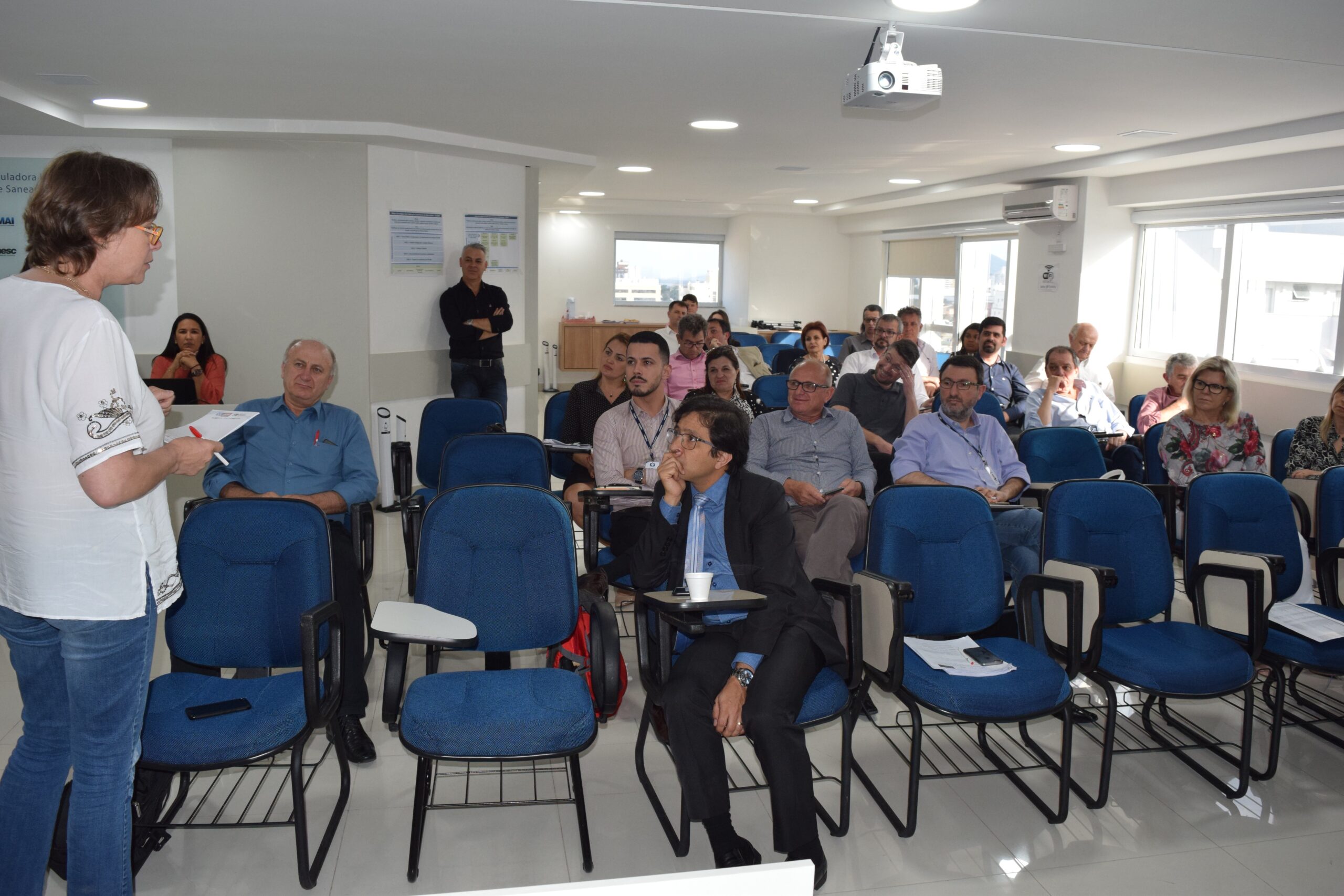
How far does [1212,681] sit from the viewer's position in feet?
9.66

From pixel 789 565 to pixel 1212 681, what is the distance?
140 centimetres

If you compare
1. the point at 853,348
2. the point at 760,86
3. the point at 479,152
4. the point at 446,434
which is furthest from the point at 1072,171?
the point at 446,434

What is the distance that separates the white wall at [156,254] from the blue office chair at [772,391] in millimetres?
4310

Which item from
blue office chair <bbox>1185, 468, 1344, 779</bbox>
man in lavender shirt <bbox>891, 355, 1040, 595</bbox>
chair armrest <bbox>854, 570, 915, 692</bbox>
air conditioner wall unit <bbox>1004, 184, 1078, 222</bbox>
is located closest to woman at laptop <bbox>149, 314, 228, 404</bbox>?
man in lavender shirt <bbox>891, 355, 1040, 595</bbox>

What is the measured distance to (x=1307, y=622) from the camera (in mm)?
3332

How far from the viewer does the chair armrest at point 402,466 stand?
4.83 meters

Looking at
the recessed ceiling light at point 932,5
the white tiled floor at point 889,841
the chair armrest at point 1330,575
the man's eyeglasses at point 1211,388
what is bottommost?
the white tiled floor at point 889,841

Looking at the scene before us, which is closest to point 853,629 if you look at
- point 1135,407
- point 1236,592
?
point 1236,592

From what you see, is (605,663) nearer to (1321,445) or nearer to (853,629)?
(853,629)

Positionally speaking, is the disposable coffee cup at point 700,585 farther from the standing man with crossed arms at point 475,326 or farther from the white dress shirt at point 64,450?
the standing man with crossed arms at point 475,326

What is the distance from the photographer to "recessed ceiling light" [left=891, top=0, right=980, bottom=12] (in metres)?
3.29

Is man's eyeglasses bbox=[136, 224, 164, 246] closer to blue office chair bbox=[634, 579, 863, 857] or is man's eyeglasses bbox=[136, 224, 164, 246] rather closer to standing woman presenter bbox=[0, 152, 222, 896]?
standing woman presenter bbox=[0, 152, 222, 896]

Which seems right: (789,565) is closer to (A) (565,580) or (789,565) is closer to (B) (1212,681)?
(A) (565,580)

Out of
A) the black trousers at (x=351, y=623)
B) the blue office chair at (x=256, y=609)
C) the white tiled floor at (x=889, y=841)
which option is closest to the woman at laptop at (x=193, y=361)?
the white tiled floor at (x=889, y=841)
